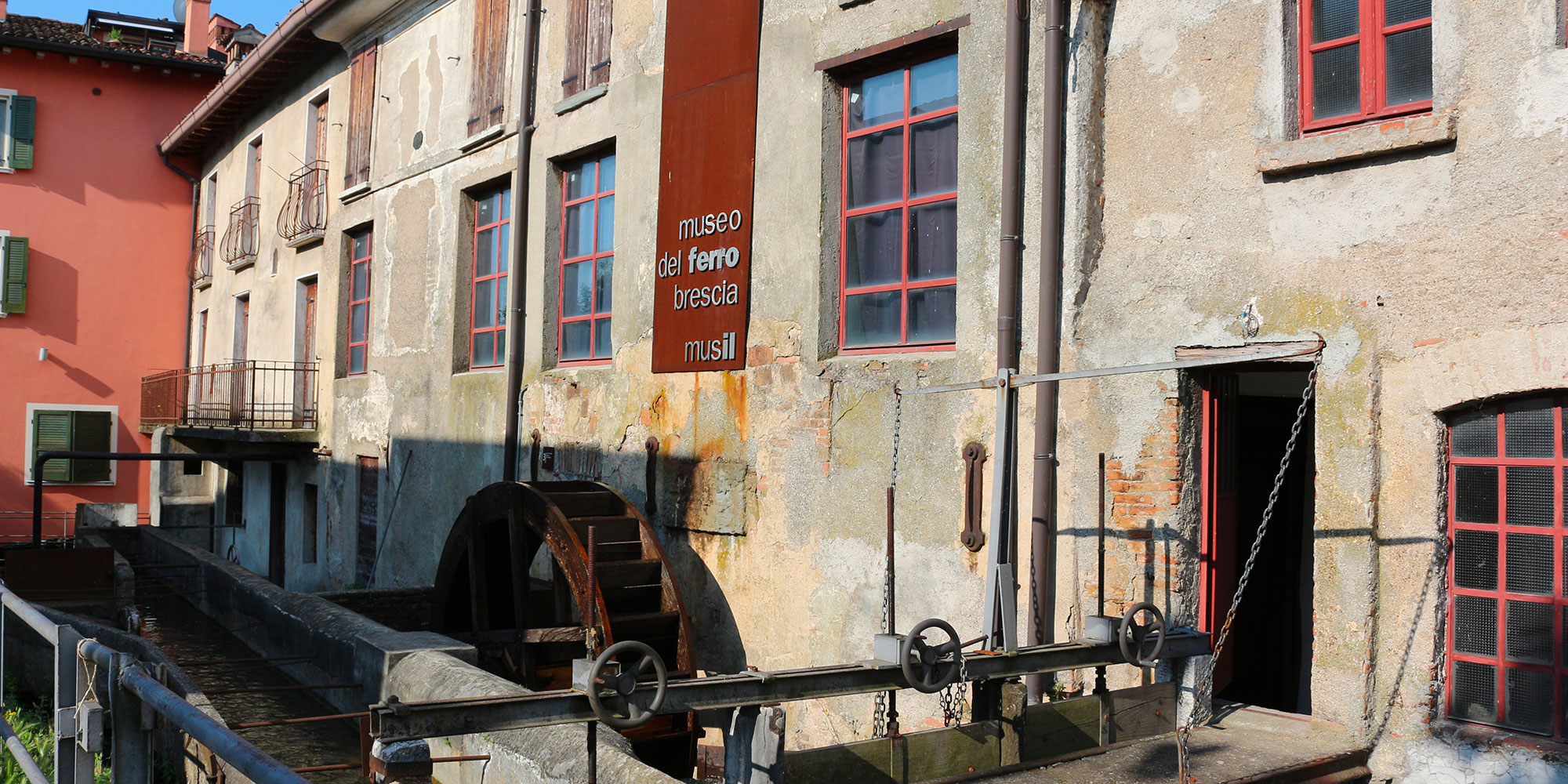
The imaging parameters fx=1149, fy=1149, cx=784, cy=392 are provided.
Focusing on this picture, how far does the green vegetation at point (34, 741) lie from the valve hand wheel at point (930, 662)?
2643 mm

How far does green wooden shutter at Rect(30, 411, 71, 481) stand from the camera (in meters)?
19.7

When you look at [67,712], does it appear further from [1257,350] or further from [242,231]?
[242,231]

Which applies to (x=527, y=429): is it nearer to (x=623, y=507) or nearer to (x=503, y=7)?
(x=623, y=507)

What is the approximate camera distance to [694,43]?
810 cm

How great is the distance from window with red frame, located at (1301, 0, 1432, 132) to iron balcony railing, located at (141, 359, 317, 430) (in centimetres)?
1233

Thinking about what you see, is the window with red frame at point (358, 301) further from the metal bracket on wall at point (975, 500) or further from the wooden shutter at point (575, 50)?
the metal bracket on wall at point (975, 500)

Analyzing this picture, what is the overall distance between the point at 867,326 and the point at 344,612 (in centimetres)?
383

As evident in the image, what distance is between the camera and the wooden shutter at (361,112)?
42.6 ft

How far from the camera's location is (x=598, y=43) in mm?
9203

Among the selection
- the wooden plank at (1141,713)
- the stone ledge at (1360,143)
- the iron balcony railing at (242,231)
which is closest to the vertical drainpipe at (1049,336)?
the wooden plank at (1141,713)

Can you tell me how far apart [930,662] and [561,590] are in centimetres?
493

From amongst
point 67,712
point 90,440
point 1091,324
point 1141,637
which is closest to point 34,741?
point 67,712

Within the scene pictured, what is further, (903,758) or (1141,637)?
(1141,637)

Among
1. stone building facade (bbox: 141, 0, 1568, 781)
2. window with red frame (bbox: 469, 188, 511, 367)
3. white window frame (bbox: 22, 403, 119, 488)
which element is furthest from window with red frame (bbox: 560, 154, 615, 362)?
white window frame (bbox: 22, 403, 119, 488)
